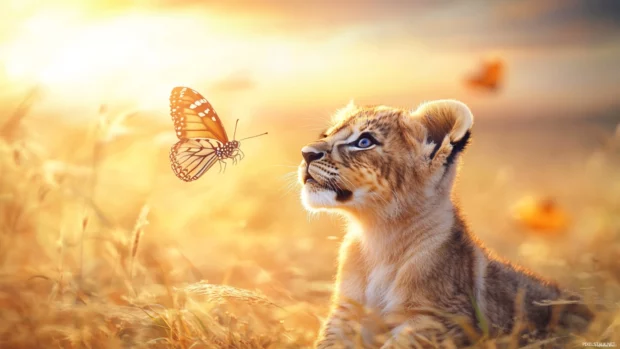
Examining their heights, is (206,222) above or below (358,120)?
below

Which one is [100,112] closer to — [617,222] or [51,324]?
[51,324]

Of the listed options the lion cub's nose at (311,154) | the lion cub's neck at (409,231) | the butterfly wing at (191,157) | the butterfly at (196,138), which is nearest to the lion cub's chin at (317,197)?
the lion cub's nose at (311,154)

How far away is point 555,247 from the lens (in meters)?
8.38

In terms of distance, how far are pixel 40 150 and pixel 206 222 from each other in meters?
2.46

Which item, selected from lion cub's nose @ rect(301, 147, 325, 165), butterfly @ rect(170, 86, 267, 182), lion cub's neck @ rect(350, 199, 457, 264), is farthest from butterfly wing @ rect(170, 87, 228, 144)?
lion cub's neck @ rect(350, 199, 457, 264)

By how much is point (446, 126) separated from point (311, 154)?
864 millimetres

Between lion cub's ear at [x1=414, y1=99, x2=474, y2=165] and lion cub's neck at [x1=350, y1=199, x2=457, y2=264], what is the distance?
1.09 ft

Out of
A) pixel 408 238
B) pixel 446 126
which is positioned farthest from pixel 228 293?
pixel 446 126

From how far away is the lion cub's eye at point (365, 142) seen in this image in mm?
5000

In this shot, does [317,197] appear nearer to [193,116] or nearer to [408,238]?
[408,238]

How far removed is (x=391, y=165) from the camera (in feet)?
16.1

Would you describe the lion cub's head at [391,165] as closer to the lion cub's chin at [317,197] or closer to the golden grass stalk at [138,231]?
the lion cub's chin at [317,197]

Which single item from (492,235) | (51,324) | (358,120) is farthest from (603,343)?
(492,235)

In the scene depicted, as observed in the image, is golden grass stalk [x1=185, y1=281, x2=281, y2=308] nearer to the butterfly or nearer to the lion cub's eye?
the butterfly
